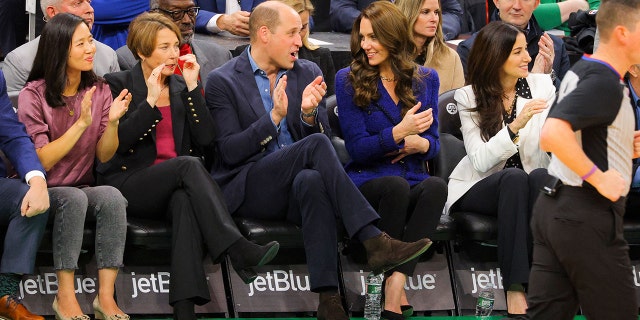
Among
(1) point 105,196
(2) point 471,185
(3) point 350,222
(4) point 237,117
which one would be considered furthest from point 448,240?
(1) point 105,196

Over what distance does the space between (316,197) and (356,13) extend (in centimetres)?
289

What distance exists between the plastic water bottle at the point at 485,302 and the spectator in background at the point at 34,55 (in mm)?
2466

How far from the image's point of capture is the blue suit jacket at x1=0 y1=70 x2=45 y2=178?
5543 millimetres

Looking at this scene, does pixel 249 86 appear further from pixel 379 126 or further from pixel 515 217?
pixel 515 217

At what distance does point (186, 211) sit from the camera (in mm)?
5609

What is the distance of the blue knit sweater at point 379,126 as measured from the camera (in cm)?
612

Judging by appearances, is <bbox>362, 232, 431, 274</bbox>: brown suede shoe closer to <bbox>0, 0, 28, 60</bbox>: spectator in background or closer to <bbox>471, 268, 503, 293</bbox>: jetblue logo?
<bbox>471, 268, 503, 293</bbox>: jetblue logo

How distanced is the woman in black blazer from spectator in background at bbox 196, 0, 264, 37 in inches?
49.2

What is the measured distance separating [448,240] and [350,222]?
0.80 metres

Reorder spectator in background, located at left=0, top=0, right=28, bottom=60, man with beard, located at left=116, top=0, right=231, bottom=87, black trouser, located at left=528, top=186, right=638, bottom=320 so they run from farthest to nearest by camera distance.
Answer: spectator in background, located at left=0, top=0, right=28, bottom=60 → man with beard, located at left=116, top=0, right=231, bottom=87 → black trouser, located at left=528, top=186, right=638, bottom=320

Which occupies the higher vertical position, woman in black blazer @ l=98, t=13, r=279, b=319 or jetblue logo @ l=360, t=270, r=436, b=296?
woman in black blazer @ l=98, t=13, r=279, b=319

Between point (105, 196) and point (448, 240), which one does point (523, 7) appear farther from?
point (105, 196)

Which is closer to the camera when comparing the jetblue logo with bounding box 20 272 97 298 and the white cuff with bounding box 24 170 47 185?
the white cuff with bounding box 24 170 47 185

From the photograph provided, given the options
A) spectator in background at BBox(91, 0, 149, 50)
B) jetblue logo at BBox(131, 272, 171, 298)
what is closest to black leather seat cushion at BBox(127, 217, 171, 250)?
jetblue logo at BBox(131, 272, 171, 298)
